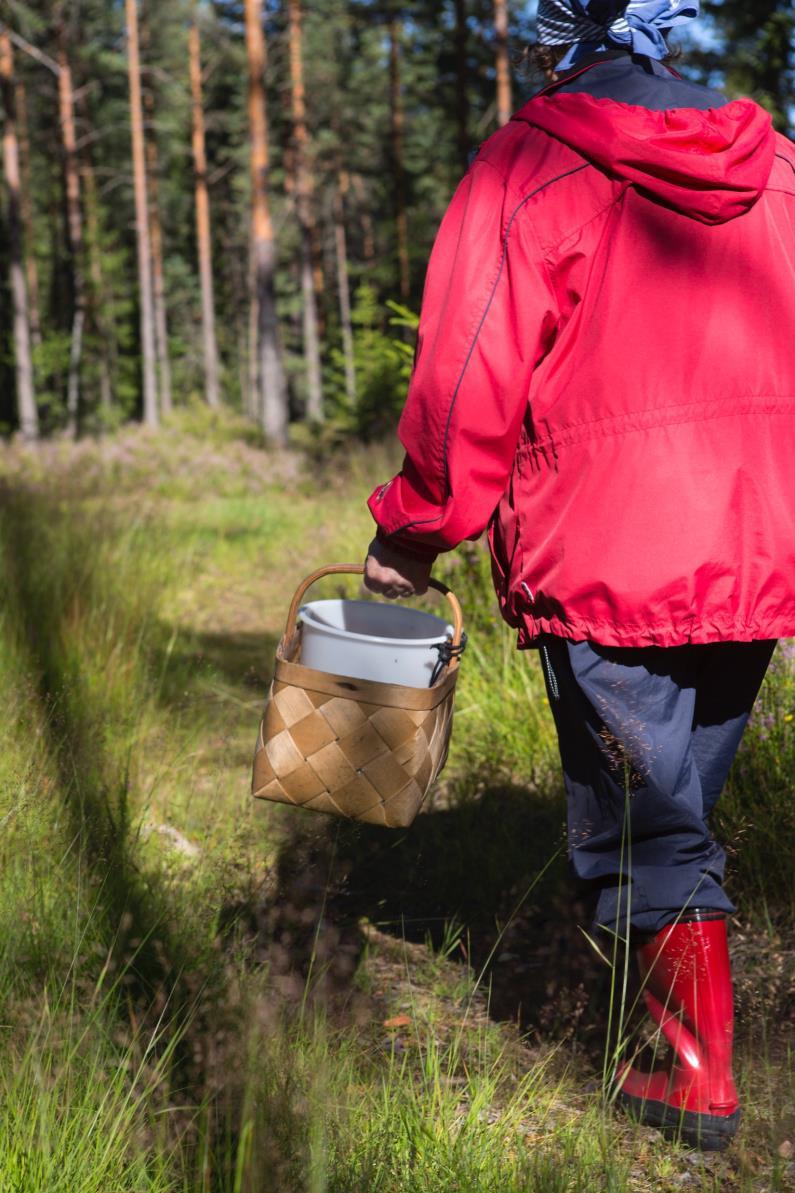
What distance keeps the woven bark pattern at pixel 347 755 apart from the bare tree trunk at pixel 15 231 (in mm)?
18187

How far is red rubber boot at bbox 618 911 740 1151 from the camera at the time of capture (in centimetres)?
205

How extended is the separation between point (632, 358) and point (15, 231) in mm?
21600

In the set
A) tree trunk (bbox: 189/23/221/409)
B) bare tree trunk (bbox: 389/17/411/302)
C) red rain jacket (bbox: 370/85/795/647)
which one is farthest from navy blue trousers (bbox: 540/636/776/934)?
bare tree trunk (bbox: 389/17/411/302)

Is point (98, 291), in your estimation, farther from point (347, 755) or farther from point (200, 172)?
point (347, 755)

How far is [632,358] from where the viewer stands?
1814 mm

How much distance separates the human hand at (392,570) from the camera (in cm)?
207

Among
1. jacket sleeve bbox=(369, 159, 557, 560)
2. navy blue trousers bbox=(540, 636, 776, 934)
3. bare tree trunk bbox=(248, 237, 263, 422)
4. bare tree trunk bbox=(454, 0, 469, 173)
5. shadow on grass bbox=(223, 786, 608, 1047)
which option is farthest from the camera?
bare tree trunk bbox=(248, 237, 263, 422)

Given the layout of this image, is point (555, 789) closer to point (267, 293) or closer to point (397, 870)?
point (397, 870)

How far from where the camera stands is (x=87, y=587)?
4.78 metres

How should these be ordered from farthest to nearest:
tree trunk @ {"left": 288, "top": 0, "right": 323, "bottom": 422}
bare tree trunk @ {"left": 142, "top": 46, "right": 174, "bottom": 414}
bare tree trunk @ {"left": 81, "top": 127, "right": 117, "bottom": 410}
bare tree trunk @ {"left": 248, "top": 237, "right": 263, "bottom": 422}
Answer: bare tree trunk @ {"left": 248, "top": 237, "right": 263, "bottom": 422}, bare tree trunk @ {"left": 142, "top": 46, "right": 174, "bottom": 414}, bare tree trunk @ {"left": 81, "top": 127, "right": 117, "bottom": 410}, tree trunk @ {"left": 288, "top": 0, "right": 323, "bottom": 422}

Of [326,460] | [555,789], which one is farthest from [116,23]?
[555,789]

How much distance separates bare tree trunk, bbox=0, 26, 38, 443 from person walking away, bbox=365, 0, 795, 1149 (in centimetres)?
1849

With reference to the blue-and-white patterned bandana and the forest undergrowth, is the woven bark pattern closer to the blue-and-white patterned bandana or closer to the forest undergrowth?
the forest undergrowth

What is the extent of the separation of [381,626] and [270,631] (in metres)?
3.84
